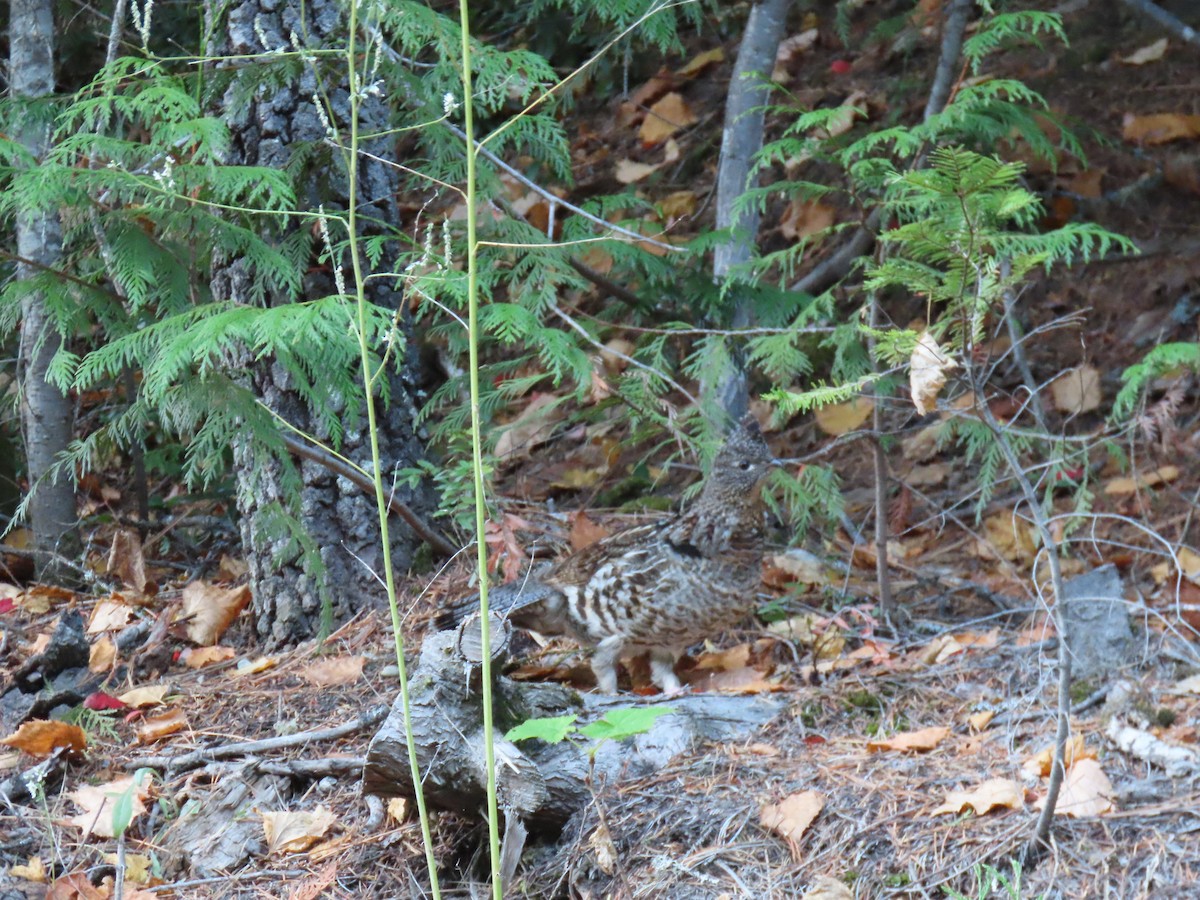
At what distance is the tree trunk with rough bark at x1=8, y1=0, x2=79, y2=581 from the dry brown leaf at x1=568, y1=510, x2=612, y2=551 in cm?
219

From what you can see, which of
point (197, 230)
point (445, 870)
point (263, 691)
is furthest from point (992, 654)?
point (197, 230)

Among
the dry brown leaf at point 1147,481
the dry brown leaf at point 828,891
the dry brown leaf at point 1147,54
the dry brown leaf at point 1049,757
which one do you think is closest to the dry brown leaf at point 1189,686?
the dry brown leaf at point 1049,757

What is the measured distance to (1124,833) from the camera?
3.09 metres

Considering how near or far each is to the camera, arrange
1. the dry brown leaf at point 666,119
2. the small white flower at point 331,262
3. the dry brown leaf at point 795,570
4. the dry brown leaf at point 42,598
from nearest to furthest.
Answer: the small white flower at point 331,262
the dry brown leaf at point 42,598
the dry brown leaf at point 795,570
the dry brown leaf at point 666,119

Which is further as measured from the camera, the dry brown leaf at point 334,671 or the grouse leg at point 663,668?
the grouse leg at point 663,668

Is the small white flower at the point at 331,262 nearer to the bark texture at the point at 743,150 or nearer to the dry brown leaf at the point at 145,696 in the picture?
the dry brown leaf at the point at 145,696

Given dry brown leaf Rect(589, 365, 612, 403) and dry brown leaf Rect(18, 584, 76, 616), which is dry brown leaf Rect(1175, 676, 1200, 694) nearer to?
dry brown leaf Rect(589, 365, 612, 403)

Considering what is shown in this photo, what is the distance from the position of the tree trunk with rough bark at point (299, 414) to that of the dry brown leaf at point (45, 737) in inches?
40.4

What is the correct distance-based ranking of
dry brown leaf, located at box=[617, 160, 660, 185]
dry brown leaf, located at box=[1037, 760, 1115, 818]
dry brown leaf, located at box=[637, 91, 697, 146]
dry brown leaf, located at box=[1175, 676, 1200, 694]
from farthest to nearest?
dry brown leaf, located at box=[637, 91, 697, 146]
dry brown leaf, located at box=[617, 160, 660, 185]
dry brown leaf, located at box=[1175, 676, 1200, 694]
dry brown leaf, located at box=[1037, 760, 1115, 818]

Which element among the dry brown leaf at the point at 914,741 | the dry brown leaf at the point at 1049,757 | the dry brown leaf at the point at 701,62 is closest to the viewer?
the dry brown leaf at the point at 1049,757

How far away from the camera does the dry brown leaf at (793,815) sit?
3238 mm

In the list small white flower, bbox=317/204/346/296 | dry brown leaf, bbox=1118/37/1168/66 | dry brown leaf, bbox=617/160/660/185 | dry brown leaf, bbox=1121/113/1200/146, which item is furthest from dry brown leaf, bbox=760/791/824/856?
dry brown leaf, bbox=1118/37/1168/66

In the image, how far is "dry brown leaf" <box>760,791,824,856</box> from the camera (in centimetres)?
324

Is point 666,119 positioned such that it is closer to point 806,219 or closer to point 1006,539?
point 806,219
